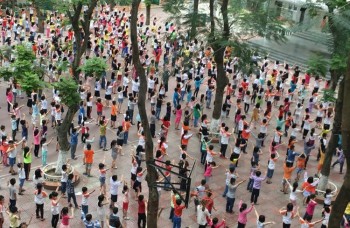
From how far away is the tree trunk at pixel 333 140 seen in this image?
12.5 metres

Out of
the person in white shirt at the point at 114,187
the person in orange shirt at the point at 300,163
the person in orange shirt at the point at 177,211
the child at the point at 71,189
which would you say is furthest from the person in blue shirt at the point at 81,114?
the person in orange shirt at the point at 300,163

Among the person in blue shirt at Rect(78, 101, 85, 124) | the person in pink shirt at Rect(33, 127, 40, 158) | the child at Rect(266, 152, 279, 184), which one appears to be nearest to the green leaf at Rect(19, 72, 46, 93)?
the person in pink shirt at Rect(33, 127, 40, 158)

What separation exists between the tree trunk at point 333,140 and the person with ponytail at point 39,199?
727cm

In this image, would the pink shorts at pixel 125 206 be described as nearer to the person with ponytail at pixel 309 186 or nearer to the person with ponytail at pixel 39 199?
the person with ponytail at pixel 39 199

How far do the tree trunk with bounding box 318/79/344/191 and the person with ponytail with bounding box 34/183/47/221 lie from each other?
727 centimetres

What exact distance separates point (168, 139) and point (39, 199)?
6.31 m

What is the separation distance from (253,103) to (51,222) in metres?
11.3

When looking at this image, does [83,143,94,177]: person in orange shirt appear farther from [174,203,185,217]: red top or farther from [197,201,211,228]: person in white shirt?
[197,201,211,228]: person in white shirt

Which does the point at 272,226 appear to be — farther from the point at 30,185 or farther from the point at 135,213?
the point at 30,185

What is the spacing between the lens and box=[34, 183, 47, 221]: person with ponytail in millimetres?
11180

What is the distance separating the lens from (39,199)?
37.0ft

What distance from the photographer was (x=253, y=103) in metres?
20.6

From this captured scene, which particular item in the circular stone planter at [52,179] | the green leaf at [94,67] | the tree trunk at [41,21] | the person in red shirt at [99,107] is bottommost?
the circular stone planter at [52,179]

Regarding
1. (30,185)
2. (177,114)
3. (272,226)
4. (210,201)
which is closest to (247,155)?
(177,114)
